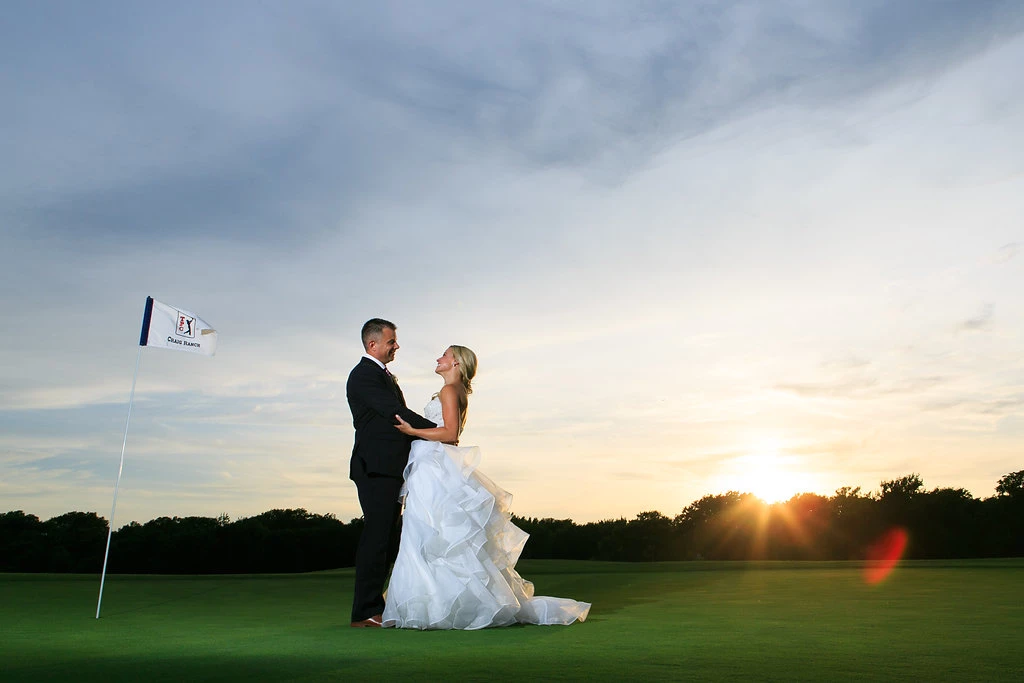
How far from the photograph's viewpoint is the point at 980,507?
26547 mm

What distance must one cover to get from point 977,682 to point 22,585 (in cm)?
1317

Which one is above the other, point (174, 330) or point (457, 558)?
point (174, 330)

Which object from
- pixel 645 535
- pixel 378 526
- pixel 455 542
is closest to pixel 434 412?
pixel 378 526

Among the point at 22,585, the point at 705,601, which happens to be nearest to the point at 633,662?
the point at 705,601

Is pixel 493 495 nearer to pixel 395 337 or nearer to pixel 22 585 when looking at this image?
pixel 395 337

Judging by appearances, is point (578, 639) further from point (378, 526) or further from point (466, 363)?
point (466, 363)

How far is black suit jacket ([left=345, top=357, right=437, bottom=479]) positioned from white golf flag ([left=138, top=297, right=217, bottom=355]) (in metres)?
2.78

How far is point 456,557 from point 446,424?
123 centimetres

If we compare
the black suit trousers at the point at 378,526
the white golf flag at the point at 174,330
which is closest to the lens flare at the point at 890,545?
the black suit trousers at the point at 378,526

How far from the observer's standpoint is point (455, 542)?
A: 7.67 meters

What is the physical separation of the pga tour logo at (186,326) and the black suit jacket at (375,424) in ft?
9.17

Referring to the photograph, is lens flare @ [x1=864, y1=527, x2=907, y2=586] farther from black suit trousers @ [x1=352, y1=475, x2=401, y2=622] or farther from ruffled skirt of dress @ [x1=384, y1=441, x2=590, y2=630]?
black suit trousers @ [x1=352, y1=475, x2=401, y2=622]

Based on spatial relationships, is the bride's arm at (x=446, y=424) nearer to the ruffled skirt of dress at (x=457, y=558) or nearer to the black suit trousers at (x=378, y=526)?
the ruffled skirt of dress at (x=457, y=558)

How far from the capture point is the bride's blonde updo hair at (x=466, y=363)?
27.3 ft
